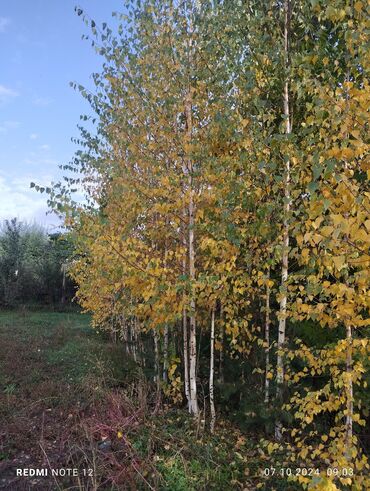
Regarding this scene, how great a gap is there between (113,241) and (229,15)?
3387 mm

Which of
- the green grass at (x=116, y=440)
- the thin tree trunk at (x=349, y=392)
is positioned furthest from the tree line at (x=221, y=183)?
the green grass at (x=116, y=440)

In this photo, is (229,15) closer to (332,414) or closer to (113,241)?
(113,241)

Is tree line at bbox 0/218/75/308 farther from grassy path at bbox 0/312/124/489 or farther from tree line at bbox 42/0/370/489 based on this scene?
tree line at bbox 42/0/370/489

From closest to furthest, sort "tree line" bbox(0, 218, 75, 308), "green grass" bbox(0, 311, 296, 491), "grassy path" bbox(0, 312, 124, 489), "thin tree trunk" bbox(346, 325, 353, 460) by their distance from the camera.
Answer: "thin tree trunk" bbox(346, 325, 353, 460), "green grass" bbox(0, 311, 296, 491), "grassy path" bbox(0, 312, 124, 489), "tree line" bbox(0, 218, 75, 308)

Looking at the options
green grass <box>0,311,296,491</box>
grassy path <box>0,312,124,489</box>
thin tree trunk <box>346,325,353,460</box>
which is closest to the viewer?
thin tree trunk <box>346,325,353,460</box>

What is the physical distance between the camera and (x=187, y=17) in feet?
19.2

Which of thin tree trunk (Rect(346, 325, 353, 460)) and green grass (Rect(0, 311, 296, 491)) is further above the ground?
thin tree trunk (Rect(346, 325, 353, 460))

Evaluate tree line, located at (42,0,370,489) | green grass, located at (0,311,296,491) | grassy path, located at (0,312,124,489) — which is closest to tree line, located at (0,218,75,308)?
grassy path, located at (0,312,124,489)

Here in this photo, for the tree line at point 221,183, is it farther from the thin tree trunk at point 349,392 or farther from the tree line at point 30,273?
the tree line at point 30,273

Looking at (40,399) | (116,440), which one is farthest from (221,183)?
(40,399)

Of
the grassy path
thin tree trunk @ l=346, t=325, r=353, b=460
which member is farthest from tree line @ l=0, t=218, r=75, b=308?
thin tree trunk @ l=346, t=325, r=353, b=460

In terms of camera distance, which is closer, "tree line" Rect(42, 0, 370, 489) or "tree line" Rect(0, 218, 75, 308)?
"tree line" Rect(42, 0, 370, 489)

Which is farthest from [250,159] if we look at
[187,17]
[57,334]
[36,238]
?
[36,238]

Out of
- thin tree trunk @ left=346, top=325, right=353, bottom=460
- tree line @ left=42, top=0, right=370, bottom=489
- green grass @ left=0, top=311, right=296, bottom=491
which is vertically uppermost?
tree line @ left=42, top=0, right=370, bottom=489
